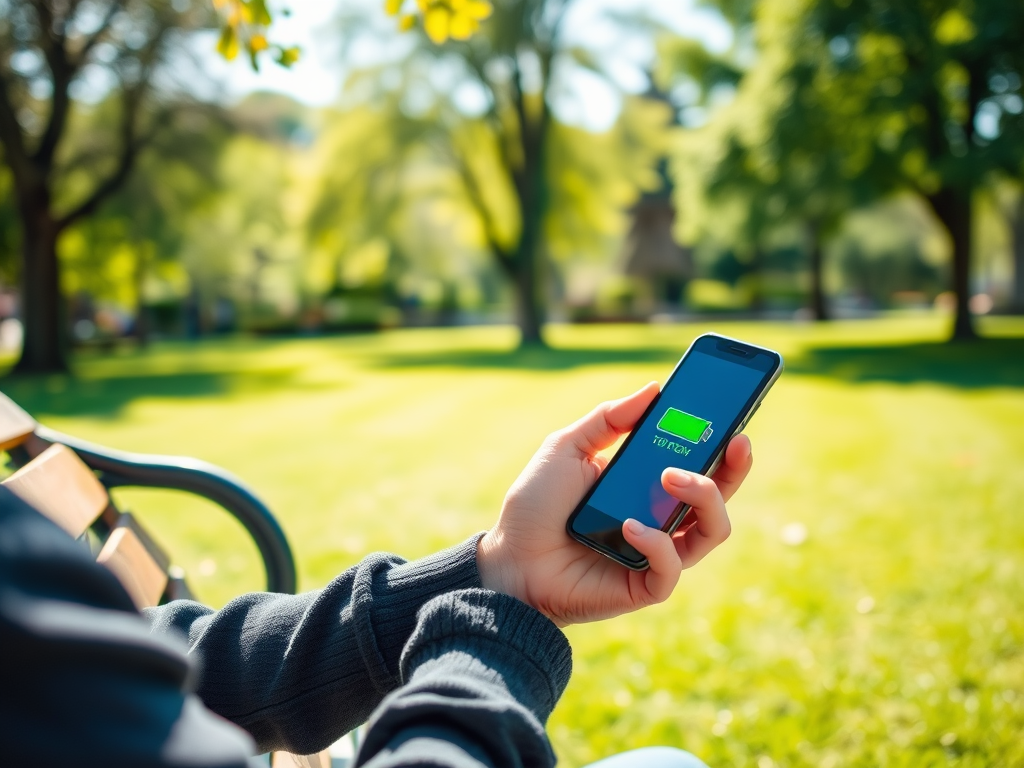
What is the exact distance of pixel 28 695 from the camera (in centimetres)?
66

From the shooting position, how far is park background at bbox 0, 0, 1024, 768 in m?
3.27

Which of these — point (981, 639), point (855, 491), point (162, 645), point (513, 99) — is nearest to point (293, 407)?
point (855, 491)

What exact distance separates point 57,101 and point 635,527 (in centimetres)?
1815

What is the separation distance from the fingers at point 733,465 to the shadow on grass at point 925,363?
11.5m

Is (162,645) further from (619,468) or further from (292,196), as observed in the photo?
(292,196)

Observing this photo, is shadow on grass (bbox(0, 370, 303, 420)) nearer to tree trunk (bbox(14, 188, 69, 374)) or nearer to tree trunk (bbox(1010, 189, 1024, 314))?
tree trunk (bbox(14, 188, 69, 374))

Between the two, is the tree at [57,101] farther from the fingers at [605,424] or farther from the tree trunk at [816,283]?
the tree trunk at [816,283]

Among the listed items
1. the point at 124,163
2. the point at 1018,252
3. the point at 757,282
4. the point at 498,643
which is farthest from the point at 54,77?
the point at 1018,252

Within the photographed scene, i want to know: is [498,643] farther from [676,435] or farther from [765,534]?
[765,534]

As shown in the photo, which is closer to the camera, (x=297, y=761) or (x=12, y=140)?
(x=297, y=761)

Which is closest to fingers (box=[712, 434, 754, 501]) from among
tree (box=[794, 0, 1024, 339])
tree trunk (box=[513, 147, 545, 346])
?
tree (box=[794, 0, 1024, 339])

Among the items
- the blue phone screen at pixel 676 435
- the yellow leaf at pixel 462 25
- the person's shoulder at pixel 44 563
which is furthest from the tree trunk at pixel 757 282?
the person's shoulder at pixel 44 563

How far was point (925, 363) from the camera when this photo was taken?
48.3 ft

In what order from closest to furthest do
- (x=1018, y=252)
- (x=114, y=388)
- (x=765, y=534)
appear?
(x=765, y=534) < (x=114, y=388) < (x=1018, y=252)
